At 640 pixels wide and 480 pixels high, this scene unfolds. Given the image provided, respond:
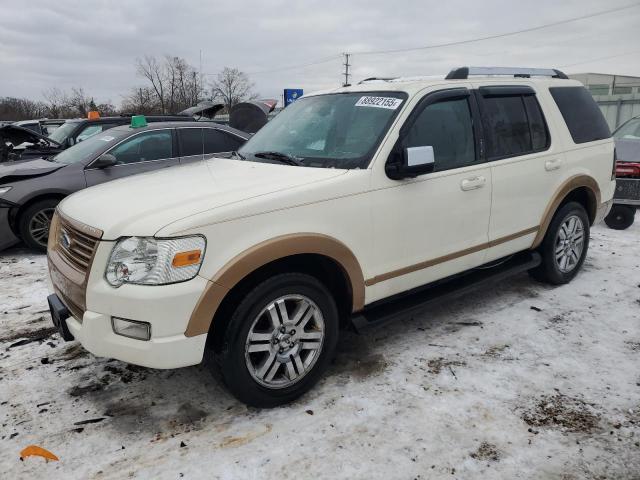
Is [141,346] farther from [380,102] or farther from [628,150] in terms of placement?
[628,150]

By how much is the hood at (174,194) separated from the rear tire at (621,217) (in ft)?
18.8

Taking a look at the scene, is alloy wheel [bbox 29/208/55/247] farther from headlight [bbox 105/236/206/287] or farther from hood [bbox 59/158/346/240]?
headlight [bbox 105/236/206/287]

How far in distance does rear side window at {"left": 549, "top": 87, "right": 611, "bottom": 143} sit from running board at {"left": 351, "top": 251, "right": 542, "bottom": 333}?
1.23m

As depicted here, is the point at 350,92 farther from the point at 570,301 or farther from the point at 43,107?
the point at 43,107

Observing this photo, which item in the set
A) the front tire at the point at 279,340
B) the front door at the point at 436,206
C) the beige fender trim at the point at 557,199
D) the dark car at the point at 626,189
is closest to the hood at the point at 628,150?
the dark car at the point at 626,189

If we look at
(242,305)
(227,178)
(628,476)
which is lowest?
(628,476)

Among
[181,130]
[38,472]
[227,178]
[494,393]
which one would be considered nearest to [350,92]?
[227,178]

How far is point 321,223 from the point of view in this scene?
2.91 metres

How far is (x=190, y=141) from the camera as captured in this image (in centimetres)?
716

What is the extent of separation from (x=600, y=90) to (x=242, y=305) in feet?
89.6

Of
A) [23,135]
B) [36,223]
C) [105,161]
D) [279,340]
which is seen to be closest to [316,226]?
[279,340]

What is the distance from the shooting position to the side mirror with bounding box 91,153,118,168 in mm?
6480

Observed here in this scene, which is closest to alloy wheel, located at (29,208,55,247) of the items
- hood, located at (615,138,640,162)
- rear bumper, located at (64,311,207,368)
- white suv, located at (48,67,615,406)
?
white suv, located at (48,67,615,406)

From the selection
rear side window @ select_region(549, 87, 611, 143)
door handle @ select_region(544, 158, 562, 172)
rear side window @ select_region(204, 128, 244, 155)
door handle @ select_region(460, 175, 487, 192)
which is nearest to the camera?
door handle @ select_region(460, 175, 487, 192)
